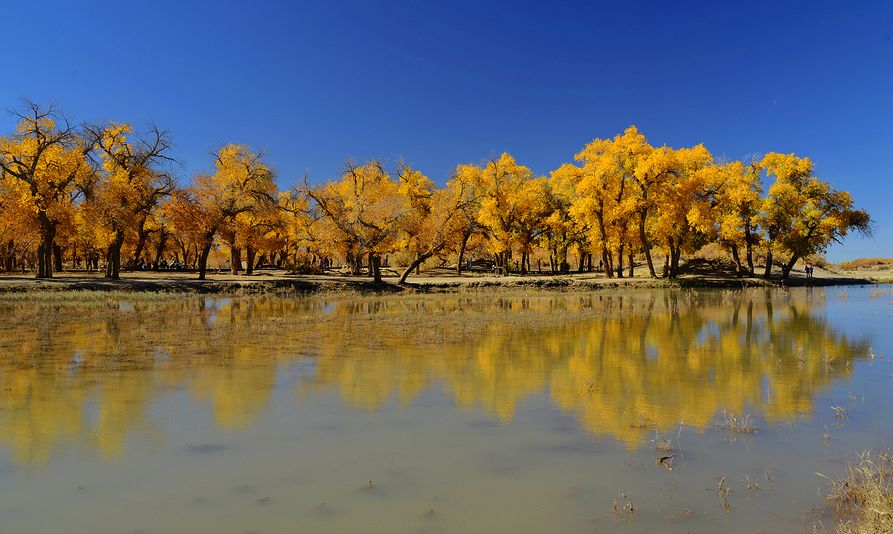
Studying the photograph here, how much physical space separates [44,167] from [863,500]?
45818 mm

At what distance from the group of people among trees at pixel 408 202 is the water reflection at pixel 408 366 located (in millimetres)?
21436

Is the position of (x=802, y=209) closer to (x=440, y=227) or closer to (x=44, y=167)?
(x=440, y=227)

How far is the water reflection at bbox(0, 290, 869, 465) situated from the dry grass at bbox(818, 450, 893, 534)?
1.98 metres

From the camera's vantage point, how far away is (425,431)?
23.1 ft

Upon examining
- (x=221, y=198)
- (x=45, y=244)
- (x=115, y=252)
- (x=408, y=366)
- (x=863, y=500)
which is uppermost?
(x=221, y=198)

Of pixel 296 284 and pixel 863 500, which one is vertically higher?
pixel 296 284

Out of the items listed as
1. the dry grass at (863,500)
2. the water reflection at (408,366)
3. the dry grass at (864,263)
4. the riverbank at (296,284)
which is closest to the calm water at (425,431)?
the water reflection at (408,366)

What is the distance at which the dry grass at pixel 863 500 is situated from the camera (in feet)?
14.1

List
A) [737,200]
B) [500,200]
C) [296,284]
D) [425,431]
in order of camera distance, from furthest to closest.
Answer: [500,200]
[737,200]
[296,284]
[425,431]

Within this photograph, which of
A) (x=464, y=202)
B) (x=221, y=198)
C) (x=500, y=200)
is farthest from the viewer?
(x=500, y=200)

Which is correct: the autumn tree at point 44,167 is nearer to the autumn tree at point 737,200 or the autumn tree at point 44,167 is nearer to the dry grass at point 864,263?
the autumn tree at point 737,200

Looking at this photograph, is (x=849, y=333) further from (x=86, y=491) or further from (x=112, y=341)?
(x=112, y=341)

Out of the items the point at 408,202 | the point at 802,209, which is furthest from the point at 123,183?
the point at 802,209

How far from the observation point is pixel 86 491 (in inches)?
205
